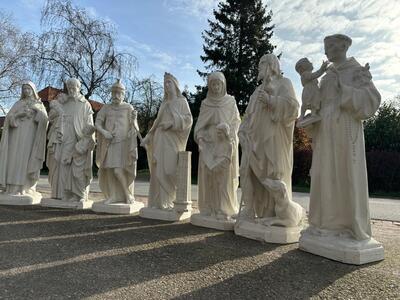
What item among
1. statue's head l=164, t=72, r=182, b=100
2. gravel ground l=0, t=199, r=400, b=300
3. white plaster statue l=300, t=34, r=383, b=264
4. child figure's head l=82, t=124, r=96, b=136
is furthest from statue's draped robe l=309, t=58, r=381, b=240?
child figure's head l=82, t=124, r=96, b=136

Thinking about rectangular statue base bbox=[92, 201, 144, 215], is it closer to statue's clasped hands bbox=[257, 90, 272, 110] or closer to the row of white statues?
the row of white statues

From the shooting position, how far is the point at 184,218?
7.62 metres

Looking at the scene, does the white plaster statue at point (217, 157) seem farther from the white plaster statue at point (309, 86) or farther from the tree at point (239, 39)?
the tree at point (239, 39)

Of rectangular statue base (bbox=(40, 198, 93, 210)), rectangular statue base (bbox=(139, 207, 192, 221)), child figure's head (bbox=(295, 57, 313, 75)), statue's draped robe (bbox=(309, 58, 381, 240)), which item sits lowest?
rectangular statue base (bbox=(139, 207, 192, 221))

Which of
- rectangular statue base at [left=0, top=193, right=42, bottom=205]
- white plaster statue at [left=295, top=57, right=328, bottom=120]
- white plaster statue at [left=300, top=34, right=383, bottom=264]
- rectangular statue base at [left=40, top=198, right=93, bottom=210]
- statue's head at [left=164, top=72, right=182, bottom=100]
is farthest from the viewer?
rectangular statue base at [left=0, top=193, right=42, bottom=205]

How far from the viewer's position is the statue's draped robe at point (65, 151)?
28.8ft

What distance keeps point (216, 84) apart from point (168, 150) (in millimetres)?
1615

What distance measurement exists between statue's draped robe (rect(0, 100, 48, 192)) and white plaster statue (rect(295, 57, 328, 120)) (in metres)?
6.45

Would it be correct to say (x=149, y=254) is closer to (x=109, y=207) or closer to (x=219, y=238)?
(x=219, y=238)

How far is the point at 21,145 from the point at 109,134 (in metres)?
2.61

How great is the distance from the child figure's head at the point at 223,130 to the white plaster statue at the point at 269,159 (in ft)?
1.21

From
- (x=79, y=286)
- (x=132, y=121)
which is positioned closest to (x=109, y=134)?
(x=132, y=121)

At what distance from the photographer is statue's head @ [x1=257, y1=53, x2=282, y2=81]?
614cm

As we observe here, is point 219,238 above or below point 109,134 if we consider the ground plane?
below
